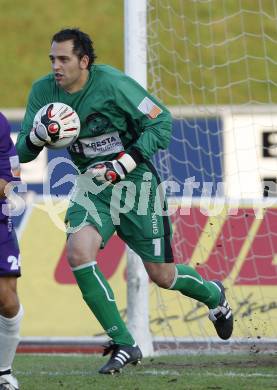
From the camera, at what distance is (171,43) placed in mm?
18500

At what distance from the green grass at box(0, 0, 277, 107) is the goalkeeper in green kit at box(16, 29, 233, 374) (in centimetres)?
1044

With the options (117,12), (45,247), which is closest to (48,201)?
(45,247)

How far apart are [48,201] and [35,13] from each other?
12.5m

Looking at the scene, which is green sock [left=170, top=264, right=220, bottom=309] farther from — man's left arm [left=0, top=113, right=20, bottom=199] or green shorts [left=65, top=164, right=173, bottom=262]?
man's left arm [left=0, top=113, right=20, bottom=199]

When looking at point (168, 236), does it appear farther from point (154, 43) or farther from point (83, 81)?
point (154, 43)

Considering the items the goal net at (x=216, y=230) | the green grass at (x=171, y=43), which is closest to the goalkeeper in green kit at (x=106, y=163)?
the goal net at (x=216, y=230)

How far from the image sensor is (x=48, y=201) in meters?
9.30

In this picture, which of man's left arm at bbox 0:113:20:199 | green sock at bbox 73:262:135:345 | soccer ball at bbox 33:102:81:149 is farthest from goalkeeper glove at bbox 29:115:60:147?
green sock at bbox 73:262:135:345

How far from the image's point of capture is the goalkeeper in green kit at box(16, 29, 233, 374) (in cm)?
620

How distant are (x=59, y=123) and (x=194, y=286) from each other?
1.53m

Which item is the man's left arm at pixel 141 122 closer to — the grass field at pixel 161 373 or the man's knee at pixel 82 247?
the man's knee at pixel 82 247

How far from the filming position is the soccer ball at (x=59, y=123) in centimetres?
617

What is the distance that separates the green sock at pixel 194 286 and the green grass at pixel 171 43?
1019 cm

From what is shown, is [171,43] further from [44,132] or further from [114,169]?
[114,169]
